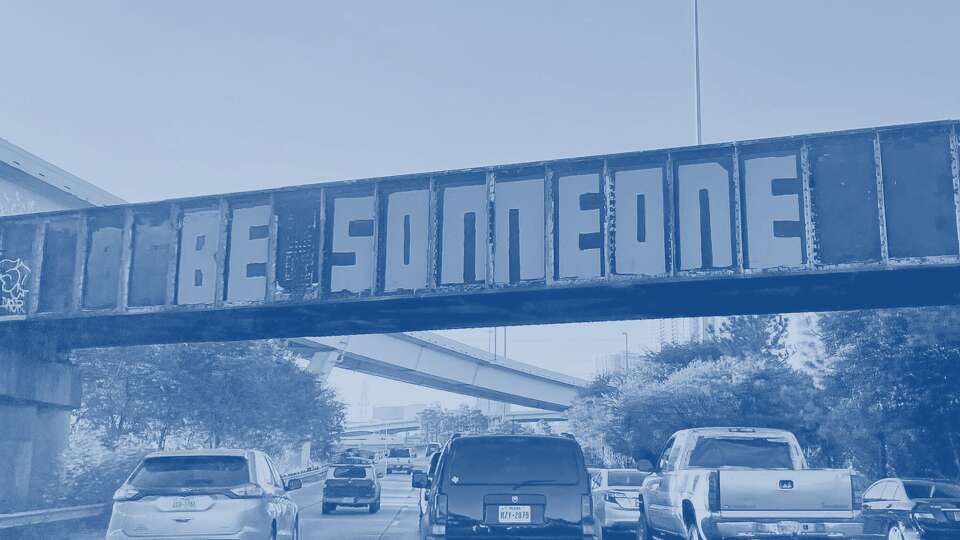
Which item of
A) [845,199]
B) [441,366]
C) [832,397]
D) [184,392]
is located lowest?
[832,397]

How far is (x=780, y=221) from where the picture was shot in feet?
65.3

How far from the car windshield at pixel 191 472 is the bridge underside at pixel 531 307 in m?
8.13

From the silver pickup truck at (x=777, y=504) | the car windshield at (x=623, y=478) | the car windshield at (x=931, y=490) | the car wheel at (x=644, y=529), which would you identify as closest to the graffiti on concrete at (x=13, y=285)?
the car windshield at (x=623, y=478)

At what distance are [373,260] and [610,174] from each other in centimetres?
507

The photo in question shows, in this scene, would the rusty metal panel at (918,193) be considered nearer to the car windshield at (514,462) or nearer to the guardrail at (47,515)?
the car windshield at (514,462)

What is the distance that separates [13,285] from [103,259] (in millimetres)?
2314

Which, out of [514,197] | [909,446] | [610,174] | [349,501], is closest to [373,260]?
[514,197]

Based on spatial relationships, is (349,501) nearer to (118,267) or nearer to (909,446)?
(118,267)

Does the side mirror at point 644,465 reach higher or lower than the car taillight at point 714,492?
higher

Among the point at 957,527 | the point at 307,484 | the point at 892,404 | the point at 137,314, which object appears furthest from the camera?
the point at 307,484

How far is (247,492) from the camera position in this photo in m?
13.8

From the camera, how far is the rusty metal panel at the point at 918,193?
19062mm

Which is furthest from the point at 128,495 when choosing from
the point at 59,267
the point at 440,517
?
the point at 59,267

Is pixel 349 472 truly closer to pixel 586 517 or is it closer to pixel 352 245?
pixel 352 245
